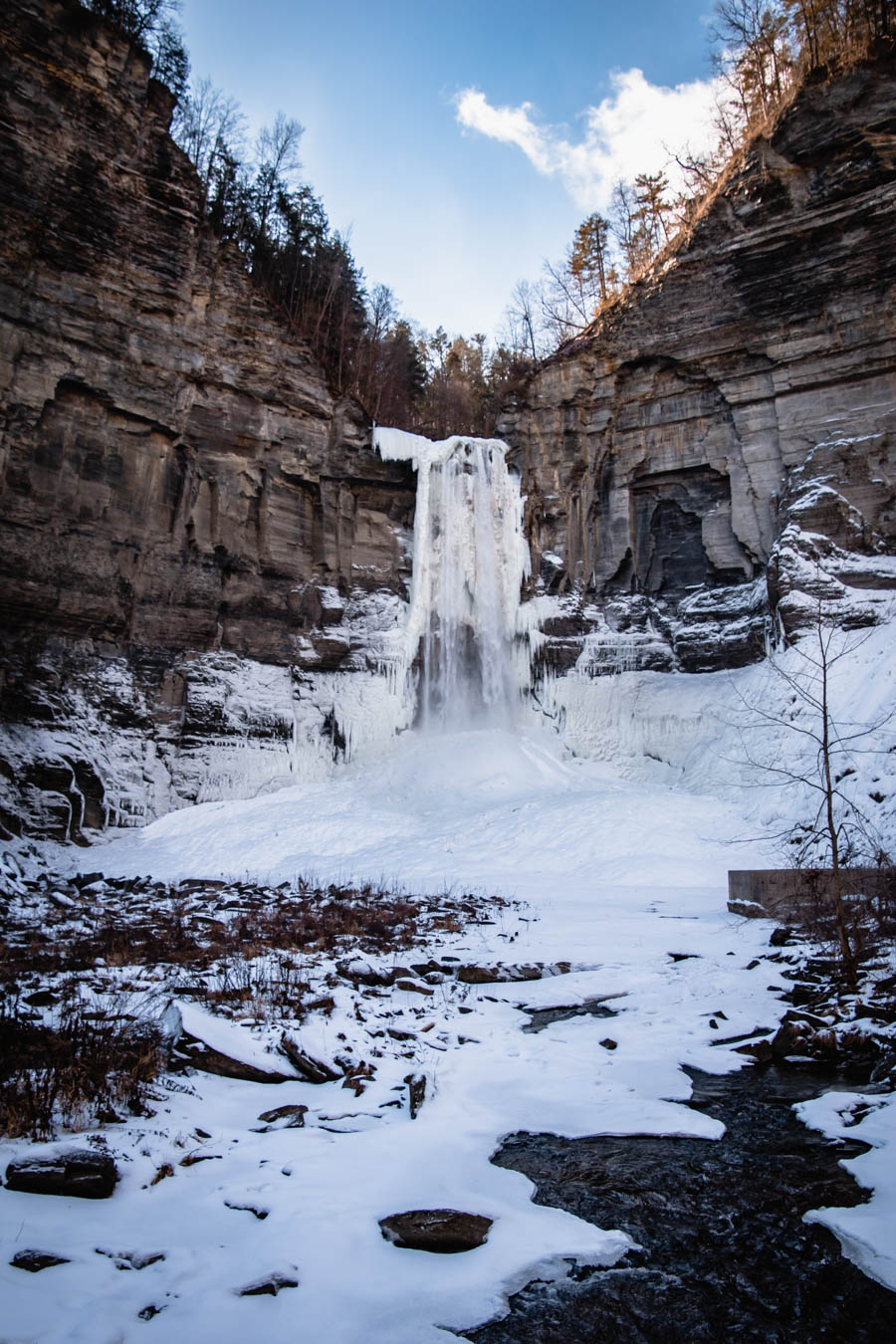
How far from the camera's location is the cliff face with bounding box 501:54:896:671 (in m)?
18.6

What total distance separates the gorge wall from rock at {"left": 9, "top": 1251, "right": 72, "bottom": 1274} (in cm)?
1519

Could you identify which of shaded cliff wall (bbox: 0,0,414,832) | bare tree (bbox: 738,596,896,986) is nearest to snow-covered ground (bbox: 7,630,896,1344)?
bare tree (bbox: 738,596,896,986)

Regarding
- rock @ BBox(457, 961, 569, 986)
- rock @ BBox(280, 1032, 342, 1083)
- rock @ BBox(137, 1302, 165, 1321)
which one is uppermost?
rock @ BBox(137, 1302, 165, 1321)

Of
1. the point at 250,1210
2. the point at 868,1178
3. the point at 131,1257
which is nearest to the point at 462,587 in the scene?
the point at 868,1178

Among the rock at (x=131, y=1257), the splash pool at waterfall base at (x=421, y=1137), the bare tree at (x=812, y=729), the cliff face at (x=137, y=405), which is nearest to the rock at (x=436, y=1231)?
the splash pool at waterfall base at (x=421, y=1137)

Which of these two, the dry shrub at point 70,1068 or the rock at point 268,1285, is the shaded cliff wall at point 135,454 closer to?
the dry shrub at point 70,1068

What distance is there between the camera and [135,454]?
19.4 m

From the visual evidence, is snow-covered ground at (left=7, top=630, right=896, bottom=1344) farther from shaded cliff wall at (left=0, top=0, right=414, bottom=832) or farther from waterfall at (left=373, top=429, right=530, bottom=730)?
shaded cliff wall at (left=0, top=0, right=414, bottom=832)

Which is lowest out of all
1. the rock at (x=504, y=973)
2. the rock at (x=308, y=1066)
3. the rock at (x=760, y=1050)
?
the rock at (x=504, y=973)

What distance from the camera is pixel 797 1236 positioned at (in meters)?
2.53

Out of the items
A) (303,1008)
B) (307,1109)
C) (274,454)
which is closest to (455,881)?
(303,1008)

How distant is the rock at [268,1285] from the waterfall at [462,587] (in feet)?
66.2

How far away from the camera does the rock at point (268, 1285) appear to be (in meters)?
2.11

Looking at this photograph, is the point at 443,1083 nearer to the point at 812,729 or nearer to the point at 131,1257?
the point at 131,1257
